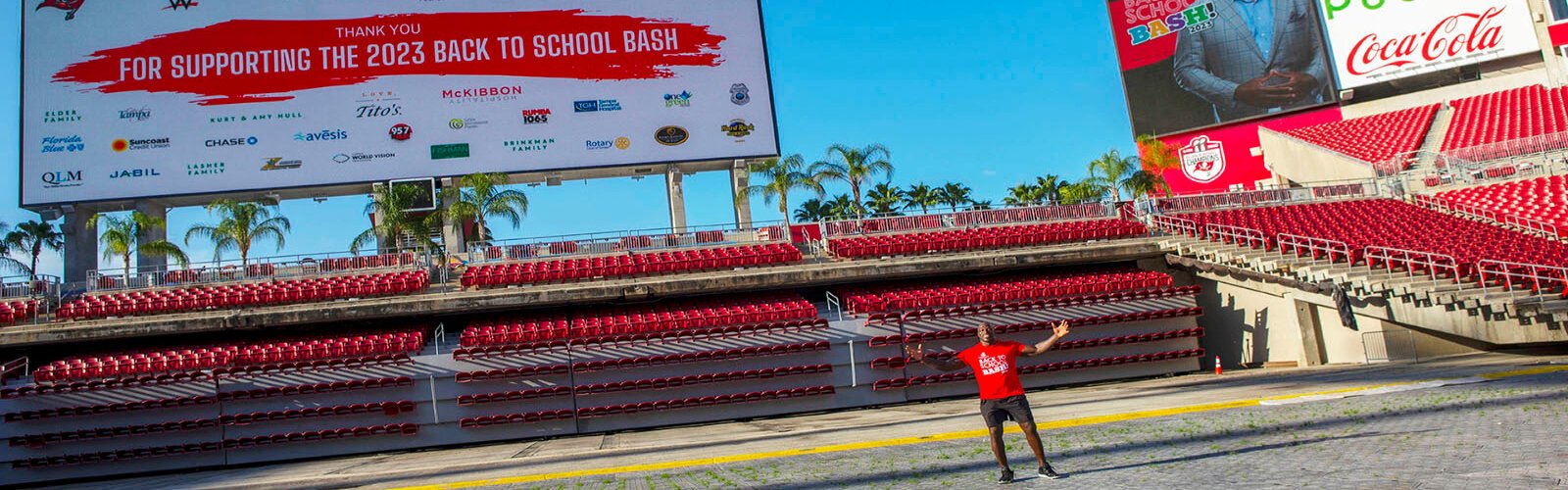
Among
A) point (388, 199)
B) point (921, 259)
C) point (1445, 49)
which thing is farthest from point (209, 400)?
point (1445, 49)

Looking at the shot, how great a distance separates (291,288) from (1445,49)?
4914cm

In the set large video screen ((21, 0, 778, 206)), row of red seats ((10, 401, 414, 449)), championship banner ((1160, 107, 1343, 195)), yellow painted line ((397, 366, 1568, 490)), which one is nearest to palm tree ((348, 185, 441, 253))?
large video screen ((21, 0, 778, 206))

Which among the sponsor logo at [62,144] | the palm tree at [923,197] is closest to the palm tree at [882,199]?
the palm tree at [923,197]

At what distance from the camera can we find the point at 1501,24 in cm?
4175

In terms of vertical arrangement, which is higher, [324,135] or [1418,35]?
[1418,35]

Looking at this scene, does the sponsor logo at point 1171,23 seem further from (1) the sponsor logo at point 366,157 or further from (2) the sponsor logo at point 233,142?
(2) the sponsor logo at point 233,142

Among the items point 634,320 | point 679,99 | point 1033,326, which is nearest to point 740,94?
point 679,99

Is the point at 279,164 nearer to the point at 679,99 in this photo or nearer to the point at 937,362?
the point at 679,99

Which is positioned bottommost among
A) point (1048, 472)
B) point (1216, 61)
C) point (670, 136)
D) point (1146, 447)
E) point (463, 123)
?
point (1146, 447)

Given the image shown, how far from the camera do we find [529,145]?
32969 mm

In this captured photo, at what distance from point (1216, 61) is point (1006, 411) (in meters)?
47.0

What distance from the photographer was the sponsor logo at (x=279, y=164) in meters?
31.7

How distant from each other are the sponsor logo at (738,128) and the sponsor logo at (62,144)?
21890 mm

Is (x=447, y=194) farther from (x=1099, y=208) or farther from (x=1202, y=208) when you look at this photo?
(x=1202, y=208)
